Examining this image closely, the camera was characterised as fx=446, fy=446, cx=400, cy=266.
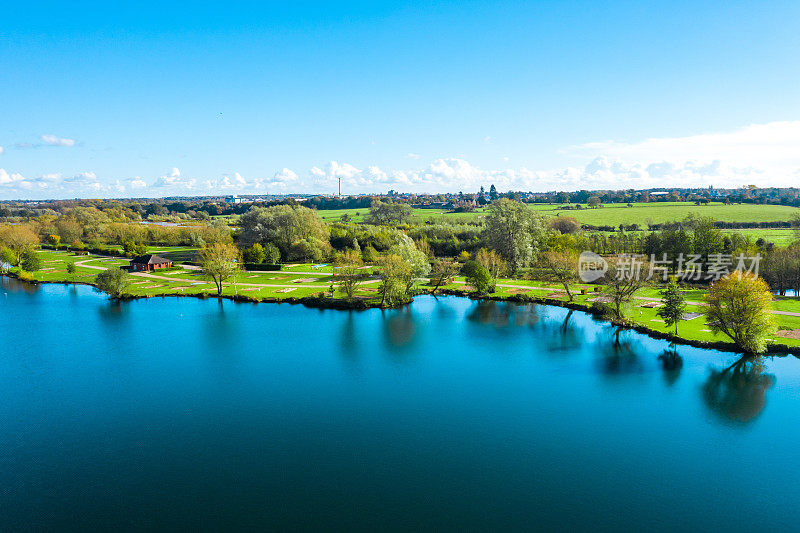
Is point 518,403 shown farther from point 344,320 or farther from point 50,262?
point 50,262

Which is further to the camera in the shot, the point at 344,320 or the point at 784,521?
the point at 344,320

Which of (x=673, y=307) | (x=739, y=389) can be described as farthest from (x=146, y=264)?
(x=739, y=389)

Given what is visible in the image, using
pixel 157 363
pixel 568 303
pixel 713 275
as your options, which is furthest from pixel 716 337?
pixel 157 363

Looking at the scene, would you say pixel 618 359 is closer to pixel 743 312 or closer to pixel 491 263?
pixel 743 312

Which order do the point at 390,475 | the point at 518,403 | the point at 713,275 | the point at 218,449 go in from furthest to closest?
1. the point at 713,275
2. the point at 518,403
3. the point at 218,449
4. the point at 390,475
